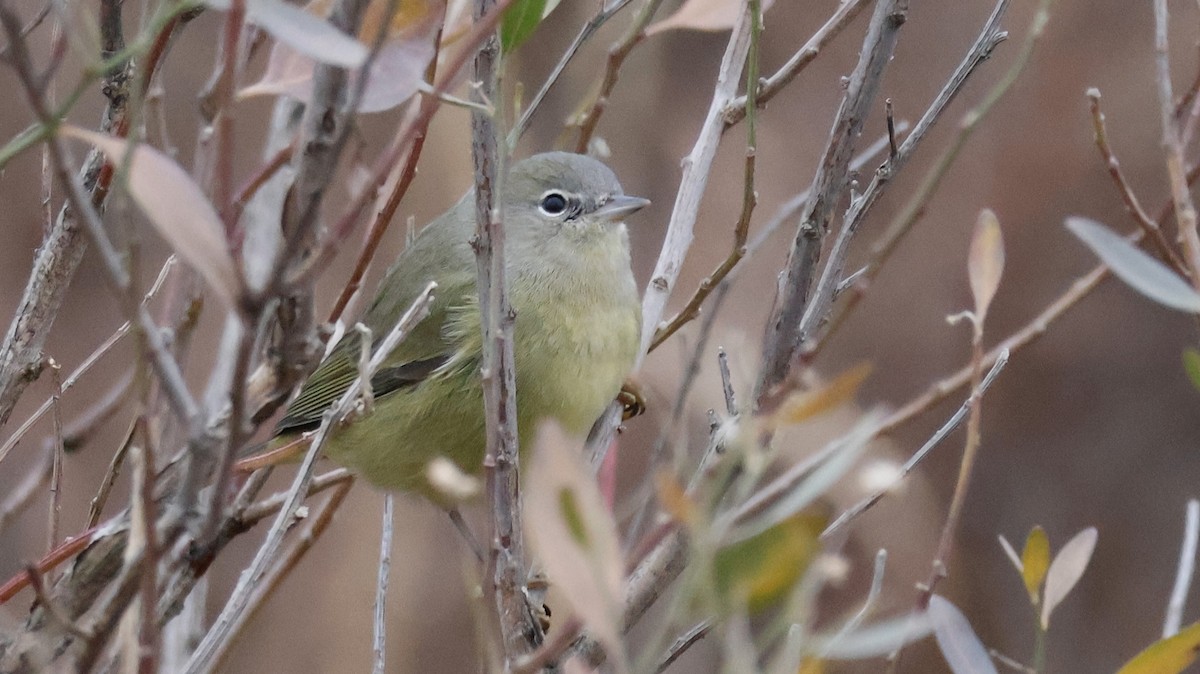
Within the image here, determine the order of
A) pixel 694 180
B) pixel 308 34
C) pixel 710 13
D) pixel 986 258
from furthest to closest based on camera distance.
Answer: pixel 694 180 < pixel 710 13 < pixel 986 258 < pixel 308 34

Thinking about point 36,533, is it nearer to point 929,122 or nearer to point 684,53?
point 684,53

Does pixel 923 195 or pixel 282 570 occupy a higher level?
pixel 282 570

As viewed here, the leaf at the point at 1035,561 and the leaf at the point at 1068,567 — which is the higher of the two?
the leaf at the point at 1035,561

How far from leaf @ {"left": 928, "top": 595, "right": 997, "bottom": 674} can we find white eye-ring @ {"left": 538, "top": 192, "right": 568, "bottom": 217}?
155cm

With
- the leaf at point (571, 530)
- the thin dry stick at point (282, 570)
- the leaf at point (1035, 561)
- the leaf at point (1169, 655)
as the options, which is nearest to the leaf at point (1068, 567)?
the leaf at point (1035, 561)

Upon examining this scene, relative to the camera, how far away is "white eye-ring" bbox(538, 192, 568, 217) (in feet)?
7.71

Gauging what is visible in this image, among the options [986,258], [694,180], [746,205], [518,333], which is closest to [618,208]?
[518,333]

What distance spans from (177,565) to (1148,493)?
335cm

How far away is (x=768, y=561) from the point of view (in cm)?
63

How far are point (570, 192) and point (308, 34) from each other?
163cm

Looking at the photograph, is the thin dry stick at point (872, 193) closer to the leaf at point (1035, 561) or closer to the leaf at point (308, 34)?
the leaf at point (1035, 561)

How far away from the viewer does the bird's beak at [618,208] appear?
2.28 meters

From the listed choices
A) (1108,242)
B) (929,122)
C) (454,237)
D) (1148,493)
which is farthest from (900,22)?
(1148,493)

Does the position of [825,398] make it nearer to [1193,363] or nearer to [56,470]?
[1193,363]
